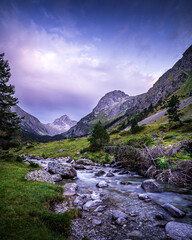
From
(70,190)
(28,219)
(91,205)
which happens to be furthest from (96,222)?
(70,190)

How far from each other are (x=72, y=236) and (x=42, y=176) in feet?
33.0

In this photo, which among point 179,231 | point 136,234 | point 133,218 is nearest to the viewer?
point 179,231

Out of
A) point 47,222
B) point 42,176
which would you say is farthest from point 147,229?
point 42,176

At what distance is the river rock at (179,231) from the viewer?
6.03 metres

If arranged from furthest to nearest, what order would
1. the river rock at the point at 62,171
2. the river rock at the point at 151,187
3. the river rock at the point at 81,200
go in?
the river rock at the point at 62,171, the river rock at the point at 151,187, the river rock at the point at 81,200

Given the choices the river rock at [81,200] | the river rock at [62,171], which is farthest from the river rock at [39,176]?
the river rock at [81,200]

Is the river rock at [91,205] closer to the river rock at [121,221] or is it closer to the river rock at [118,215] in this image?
the river rock at [118,215]

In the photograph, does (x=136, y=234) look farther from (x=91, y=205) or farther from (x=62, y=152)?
(x=62, y=152)

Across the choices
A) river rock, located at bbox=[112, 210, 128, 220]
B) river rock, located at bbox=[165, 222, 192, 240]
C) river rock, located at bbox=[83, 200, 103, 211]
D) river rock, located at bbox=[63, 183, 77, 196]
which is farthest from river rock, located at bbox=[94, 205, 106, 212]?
river rock, located at bbox=[165, 222, 192, 240]

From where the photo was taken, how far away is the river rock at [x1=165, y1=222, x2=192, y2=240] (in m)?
6.03

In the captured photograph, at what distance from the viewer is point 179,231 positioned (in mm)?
6359

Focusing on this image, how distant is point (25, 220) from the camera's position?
6.26 m

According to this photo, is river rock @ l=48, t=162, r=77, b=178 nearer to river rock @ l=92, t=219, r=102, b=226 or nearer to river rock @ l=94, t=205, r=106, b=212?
river rock @ l=94, t=205, r=106, b=212

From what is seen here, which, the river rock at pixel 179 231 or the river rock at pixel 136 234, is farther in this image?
the river rock at pixel 136 234
